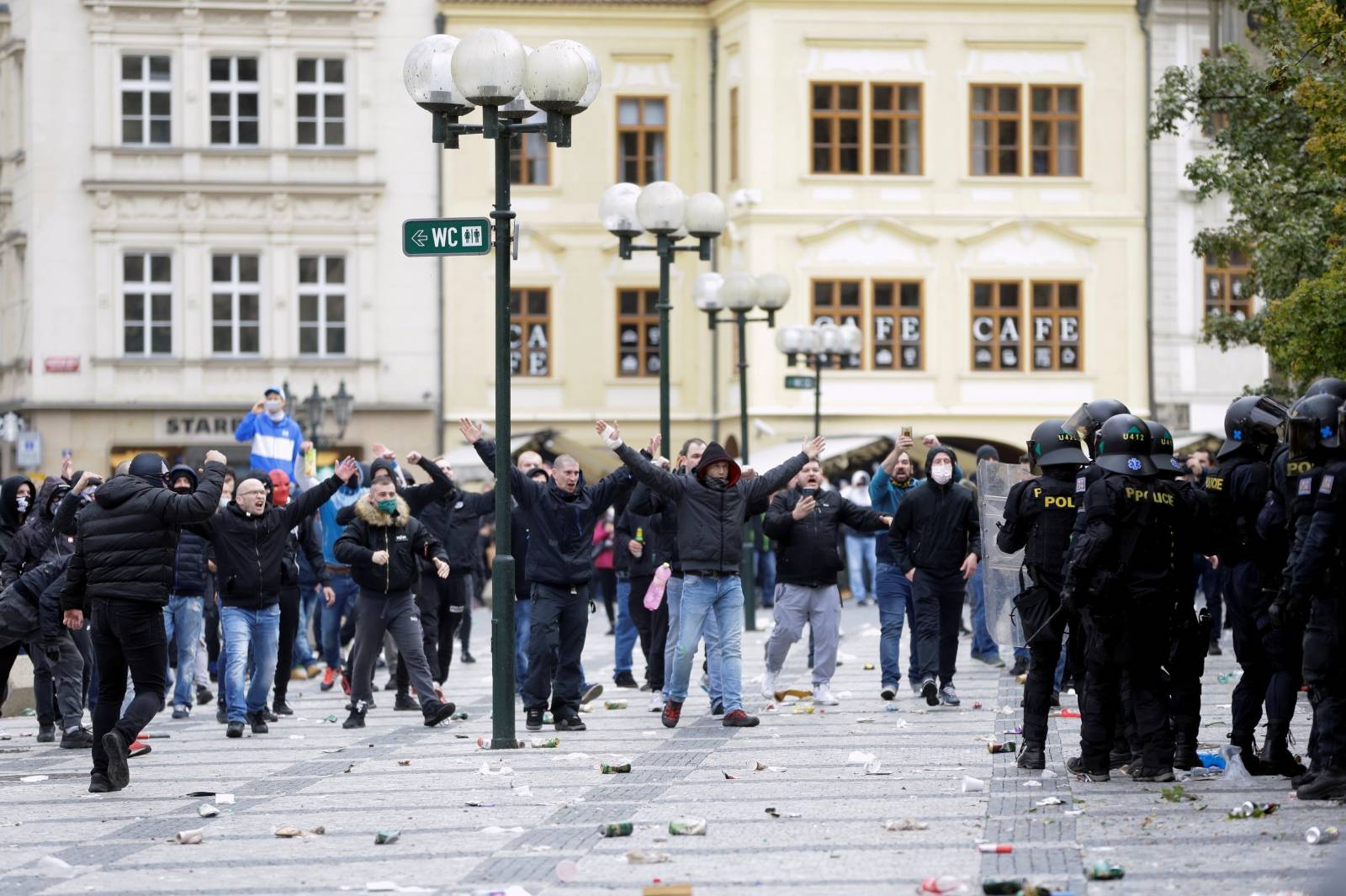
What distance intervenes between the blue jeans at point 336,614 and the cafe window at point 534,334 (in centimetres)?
2311

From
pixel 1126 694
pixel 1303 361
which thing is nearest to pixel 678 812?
pixel 1126 694

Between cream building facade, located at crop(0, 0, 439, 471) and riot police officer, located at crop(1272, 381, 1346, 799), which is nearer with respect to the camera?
riot police officer, located at crop(1272, 381, 1346, 799)

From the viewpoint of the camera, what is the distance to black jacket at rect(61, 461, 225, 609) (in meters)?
13.0

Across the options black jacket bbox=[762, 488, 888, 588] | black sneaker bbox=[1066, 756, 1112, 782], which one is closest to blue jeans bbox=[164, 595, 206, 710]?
black jacket bbox=[762, 488, 888, 588]

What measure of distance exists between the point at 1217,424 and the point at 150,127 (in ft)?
64.2

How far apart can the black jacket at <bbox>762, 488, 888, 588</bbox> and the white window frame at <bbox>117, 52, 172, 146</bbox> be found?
27.3 metres

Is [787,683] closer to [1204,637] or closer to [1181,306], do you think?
[1204,637]

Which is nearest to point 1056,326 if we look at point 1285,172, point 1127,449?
point 1285,172

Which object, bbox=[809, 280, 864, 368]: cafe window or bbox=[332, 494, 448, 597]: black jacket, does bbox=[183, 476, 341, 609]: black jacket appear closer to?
bbox=[332, 494, 448, 597]: black jacket

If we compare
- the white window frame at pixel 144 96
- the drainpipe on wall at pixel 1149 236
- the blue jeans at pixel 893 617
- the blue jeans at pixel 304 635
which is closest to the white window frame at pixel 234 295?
the white window frame at pixel 144 96

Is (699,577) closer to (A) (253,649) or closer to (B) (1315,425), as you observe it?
(A) (253,649)

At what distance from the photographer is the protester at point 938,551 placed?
1734 cm

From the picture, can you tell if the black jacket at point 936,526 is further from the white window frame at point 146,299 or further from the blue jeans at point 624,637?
the white window frame at point 146,299

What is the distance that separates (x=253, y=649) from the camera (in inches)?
645
